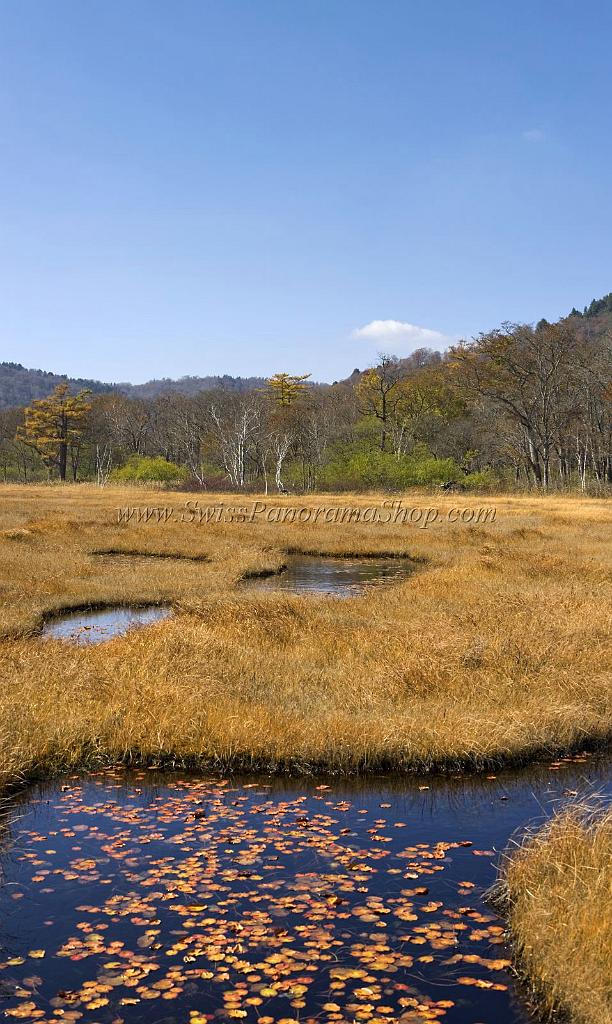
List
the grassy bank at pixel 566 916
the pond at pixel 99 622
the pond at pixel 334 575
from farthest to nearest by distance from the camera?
the pond at pixel 334 575
the pond at pixel 99 622
the grassy bank at pixel 566 916

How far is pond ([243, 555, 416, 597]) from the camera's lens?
25172 millimetres

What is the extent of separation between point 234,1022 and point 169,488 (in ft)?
245

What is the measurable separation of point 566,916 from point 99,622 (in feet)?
50.0

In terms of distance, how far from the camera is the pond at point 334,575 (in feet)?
82.6

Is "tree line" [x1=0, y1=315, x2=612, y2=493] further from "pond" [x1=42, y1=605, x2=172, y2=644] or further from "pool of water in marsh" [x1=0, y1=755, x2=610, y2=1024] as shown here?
"pool of water in marsh" [x1=0, y1=755, x2=610, y2=1024]

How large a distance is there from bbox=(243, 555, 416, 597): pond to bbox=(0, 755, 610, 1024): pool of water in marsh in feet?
43.1

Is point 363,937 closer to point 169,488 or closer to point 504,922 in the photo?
point 504,922

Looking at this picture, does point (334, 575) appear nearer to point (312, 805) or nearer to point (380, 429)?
point (312, 805)

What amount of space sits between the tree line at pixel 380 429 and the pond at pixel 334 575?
3895 centimetres

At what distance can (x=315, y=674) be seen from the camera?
1370cm

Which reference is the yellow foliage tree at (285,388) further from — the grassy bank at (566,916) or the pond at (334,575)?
the grassy bank at (566,916)

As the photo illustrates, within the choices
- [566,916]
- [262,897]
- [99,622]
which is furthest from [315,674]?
[99,622]

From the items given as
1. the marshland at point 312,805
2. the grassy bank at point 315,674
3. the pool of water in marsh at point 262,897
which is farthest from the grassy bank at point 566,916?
the grassy bank at point 315,674

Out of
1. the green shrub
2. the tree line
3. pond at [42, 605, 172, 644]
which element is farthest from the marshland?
the green shrub
